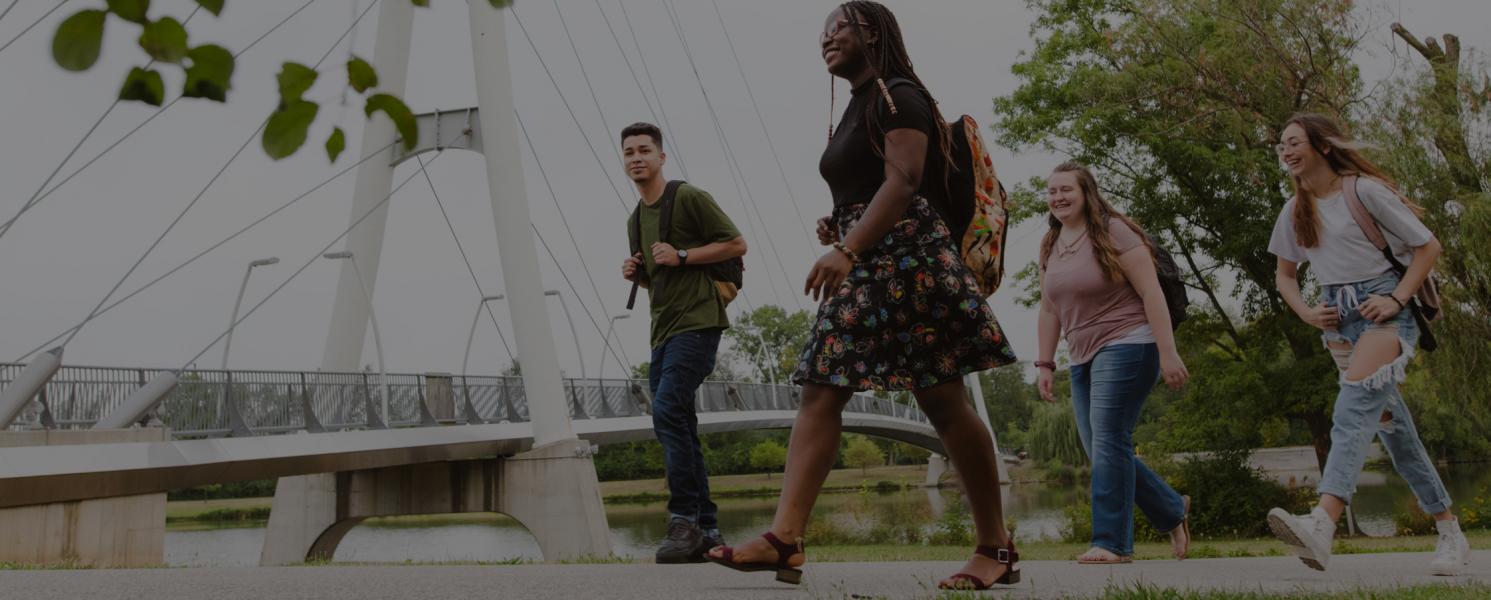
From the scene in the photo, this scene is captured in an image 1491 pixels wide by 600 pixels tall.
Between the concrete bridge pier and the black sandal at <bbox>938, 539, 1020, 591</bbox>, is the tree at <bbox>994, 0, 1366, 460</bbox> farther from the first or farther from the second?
the black sandal at <bbox>938, 539, 1020, 591</bbox>

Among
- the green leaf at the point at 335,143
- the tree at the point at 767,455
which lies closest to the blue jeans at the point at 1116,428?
the green leaf at the point at 335,143

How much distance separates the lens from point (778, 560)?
10.0ft

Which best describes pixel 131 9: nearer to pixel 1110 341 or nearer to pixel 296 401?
pixel 1110 341

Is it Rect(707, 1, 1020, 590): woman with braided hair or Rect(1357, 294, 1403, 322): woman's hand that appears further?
Rect(1357, 294, 1403, 322): woman's hand

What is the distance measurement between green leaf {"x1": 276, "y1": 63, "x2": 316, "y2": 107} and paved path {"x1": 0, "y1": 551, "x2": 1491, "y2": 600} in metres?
1.97

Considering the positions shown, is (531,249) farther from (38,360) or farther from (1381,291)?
(1381,291)

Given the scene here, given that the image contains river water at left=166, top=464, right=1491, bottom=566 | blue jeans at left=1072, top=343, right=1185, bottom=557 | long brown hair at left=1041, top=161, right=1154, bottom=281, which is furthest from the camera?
river water at left=166, top=464, right=1491, bottom=566

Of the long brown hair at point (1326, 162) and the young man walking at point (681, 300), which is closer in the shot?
the long brown hair at point (1326, 162)

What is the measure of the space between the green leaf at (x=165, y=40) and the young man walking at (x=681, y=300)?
360 cm

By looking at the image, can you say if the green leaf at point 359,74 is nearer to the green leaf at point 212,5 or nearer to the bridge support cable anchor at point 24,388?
the green leaf at point 212,5

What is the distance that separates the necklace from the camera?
472 cm

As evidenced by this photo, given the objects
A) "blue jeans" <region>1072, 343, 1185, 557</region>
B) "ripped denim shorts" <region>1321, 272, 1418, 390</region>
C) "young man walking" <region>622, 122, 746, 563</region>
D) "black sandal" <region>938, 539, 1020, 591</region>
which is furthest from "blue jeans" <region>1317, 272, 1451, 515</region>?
"young man walking" <region>622, 122, 746, 563</region>

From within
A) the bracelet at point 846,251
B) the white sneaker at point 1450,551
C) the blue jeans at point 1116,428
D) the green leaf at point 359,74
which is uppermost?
the bracelet at point 846,251

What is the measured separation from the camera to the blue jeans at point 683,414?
474 centimetres
